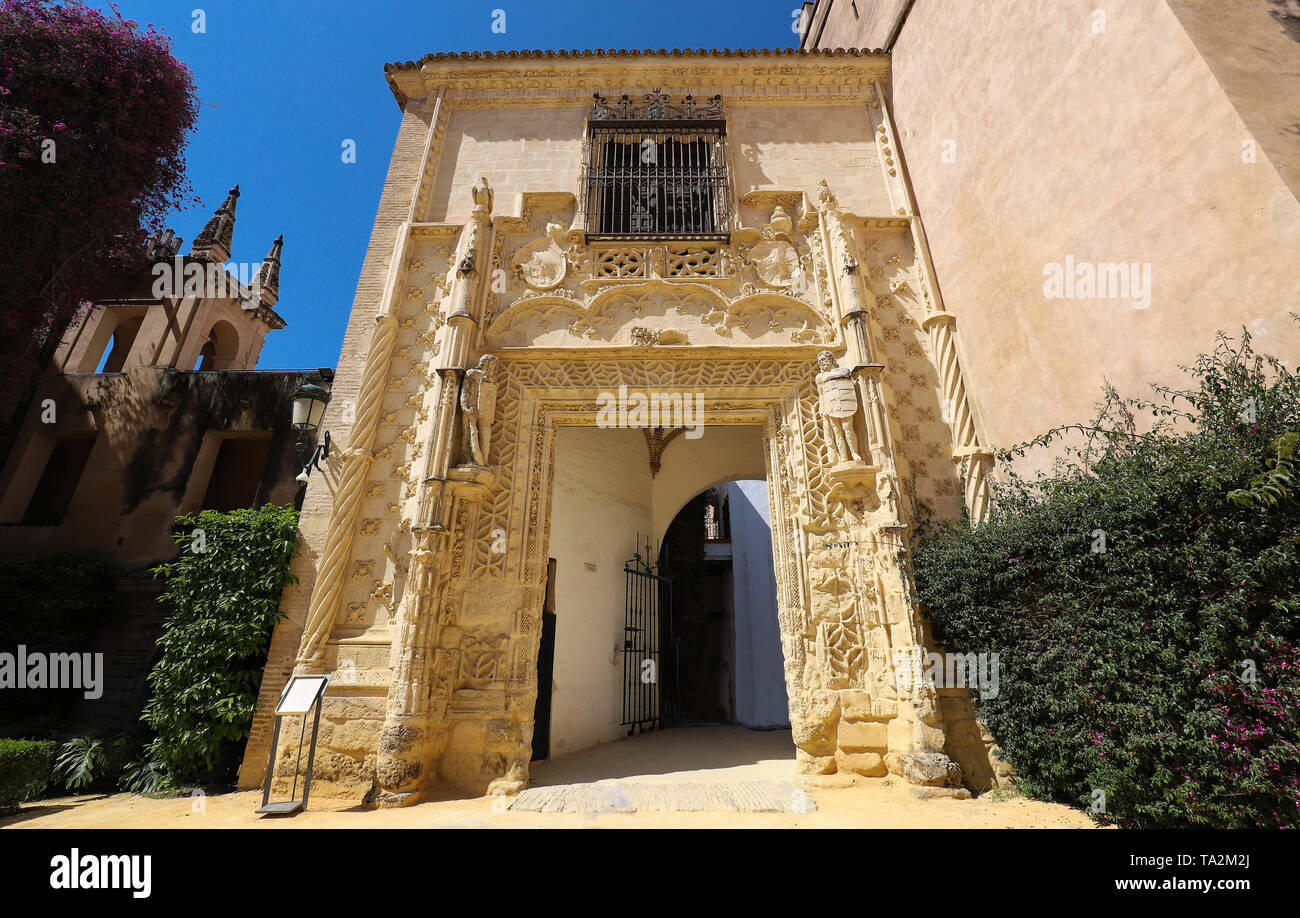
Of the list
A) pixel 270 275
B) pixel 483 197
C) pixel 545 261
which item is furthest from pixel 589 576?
pixel 270 275

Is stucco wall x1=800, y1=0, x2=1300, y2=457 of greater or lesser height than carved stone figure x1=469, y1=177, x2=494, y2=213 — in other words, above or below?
below

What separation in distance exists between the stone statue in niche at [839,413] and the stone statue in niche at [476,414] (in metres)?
3.58

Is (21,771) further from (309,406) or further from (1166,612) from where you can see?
(1166,612)

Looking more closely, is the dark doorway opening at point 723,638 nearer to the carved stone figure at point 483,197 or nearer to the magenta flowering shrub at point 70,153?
the carved stone figure at point 483,197

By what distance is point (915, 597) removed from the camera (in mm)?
5391

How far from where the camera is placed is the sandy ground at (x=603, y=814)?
13.1 feet

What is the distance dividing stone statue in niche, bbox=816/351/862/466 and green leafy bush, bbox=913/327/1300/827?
1.61m

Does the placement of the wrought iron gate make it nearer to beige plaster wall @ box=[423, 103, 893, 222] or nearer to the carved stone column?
the carved stone column

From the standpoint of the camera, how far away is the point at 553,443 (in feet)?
21.3

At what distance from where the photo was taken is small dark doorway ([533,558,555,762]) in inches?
A: 264

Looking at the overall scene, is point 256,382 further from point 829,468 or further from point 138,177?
point 829,468

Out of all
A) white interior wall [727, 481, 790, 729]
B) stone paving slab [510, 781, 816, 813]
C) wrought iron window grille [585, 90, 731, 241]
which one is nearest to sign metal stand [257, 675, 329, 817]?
stone paving slab [510, 781, 816, 813]

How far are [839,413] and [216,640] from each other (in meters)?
6.56

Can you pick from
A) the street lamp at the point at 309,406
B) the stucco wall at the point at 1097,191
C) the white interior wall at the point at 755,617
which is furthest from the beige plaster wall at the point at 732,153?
the white interior wall at the point at 755,617
